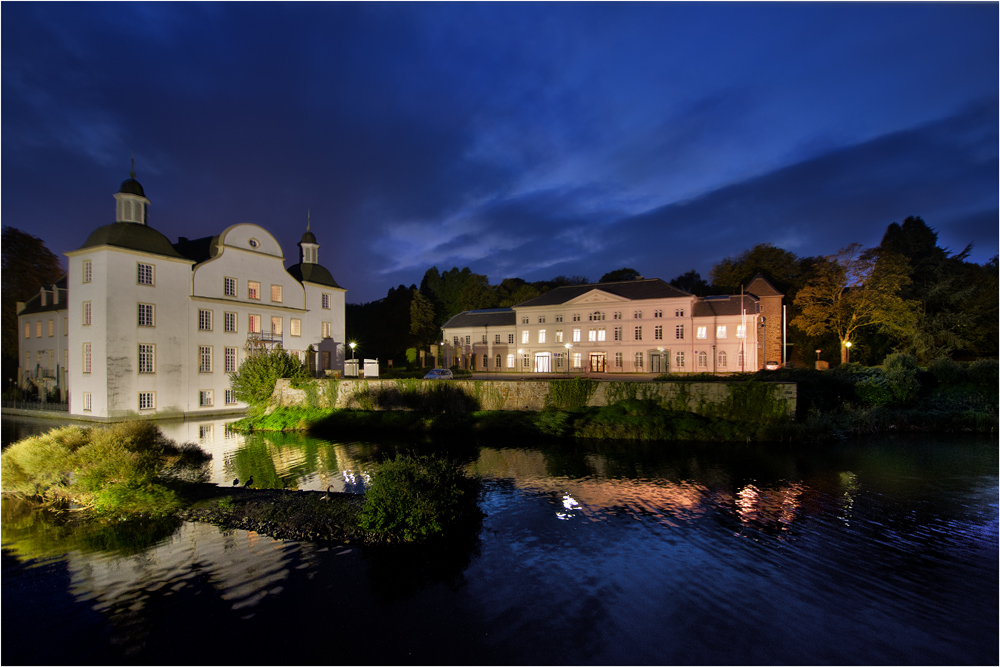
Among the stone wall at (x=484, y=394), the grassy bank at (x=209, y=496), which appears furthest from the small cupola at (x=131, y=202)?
the grassy bank at (x=209, y=496)

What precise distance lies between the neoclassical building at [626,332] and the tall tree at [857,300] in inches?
157

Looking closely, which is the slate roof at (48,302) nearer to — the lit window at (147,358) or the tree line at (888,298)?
the lit window at (147,358)

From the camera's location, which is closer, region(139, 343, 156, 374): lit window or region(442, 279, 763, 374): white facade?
region(139, 343, 156, 374): lit window

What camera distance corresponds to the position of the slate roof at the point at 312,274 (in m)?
39.1

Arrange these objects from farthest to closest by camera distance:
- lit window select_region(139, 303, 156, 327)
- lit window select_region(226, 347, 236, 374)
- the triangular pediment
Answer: the triangular pediment → lit window select_region(226, 347, 236, 374) → lit window select_region(139, 303, 156, 327)

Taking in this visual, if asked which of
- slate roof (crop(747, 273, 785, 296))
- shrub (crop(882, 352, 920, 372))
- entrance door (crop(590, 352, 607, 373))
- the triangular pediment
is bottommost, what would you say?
entrance door (crop(590, 352, 607, 373))

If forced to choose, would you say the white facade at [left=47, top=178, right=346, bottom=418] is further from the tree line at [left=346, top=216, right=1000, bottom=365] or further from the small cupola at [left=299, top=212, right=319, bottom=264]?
the tree line at [left=346, top=216, right=1000, bottom=365]

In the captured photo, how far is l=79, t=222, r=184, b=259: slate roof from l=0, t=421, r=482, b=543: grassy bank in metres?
20.0

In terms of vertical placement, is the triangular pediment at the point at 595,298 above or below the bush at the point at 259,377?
above

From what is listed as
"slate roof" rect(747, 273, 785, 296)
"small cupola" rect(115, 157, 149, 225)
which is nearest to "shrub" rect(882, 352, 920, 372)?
"slate roof" rect(747, 273, 785, 296)

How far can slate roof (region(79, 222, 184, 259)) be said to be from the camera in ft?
90.9

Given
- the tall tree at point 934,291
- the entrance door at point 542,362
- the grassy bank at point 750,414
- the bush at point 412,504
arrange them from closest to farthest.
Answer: the bush at point 412,504, the grassy bank at point 750,414, the tall tree at point 934,291, the entrance door at point 542,362

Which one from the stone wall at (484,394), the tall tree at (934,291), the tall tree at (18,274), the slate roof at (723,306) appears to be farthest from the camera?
the slate roof at (723,306)

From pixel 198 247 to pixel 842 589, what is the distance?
38.3 m
